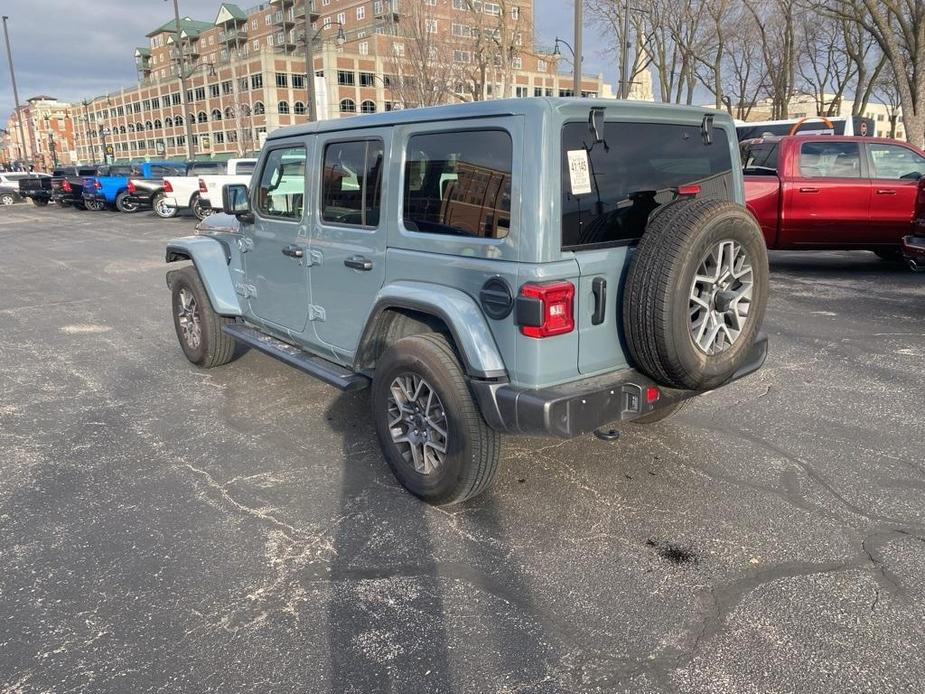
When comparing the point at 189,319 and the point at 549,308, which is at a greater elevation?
the point at 549,308

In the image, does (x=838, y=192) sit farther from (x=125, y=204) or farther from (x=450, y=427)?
(x=125, y=204)

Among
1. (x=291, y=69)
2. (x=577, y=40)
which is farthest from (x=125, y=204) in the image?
(x=291, y=69)

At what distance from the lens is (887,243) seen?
947 cm

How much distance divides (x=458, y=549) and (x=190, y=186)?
67.3 feet

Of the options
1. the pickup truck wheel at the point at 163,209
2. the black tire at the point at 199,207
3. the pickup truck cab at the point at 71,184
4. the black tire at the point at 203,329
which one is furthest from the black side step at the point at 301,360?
the pickup truck cab at the point at 71,184

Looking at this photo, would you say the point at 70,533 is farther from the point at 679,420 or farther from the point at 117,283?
the point at 117,283

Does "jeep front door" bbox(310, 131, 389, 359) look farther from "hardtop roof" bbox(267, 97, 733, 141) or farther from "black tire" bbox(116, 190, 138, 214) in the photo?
"black tire" bbox(116, 190, 138, 214)

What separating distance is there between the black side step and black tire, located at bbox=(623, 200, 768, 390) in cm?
161

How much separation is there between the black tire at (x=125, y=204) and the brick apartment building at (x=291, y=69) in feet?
47.8

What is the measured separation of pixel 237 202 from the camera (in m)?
5.05

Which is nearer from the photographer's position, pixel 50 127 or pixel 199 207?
pixel 199 207

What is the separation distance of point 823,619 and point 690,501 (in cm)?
99

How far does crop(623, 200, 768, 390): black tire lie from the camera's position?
300 cm

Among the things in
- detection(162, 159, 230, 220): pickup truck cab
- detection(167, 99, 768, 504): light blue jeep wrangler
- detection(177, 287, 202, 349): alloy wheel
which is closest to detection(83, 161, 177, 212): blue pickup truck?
detection(162, 159, 230, 220): pickup truck cab
